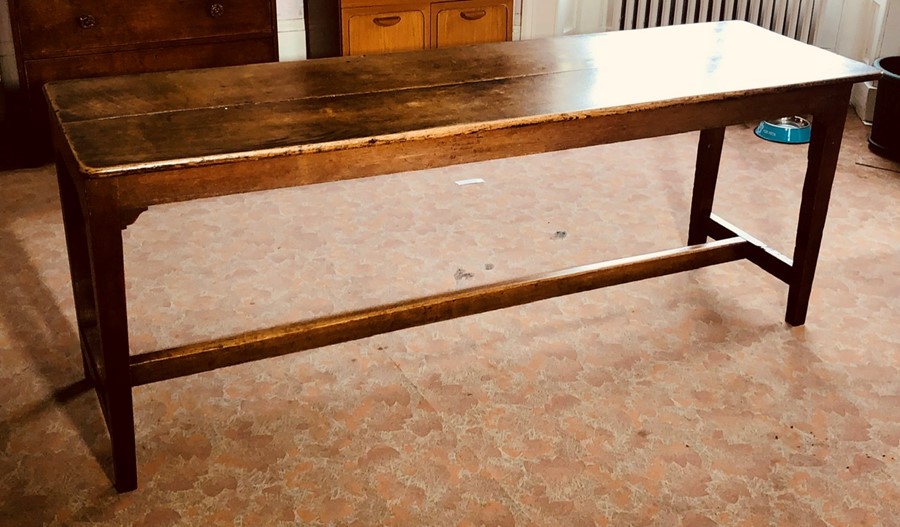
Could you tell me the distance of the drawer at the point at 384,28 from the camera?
4.30 metres

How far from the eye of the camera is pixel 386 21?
4363 millimetres

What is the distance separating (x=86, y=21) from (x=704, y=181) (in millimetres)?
2445

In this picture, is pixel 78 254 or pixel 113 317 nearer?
pixel 113 317

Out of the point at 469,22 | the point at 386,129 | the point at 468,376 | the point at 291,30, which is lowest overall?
the point at 468,376

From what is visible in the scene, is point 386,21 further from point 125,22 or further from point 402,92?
point 402,92

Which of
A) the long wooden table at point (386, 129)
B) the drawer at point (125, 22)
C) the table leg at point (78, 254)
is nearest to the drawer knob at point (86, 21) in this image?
the drawer at point (125, 22)

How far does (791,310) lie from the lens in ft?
10.1

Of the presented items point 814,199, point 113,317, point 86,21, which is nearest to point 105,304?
point 113,317

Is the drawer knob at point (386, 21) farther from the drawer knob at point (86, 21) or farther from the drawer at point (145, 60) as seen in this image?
the drawer knob at point (86, 21)

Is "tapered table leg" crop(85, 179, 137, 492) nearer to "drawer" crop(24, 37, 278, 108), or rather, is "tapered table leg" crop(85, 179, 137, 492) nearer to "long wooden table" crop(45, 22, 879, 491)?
"long wooden table" crop(45, 22, 879, 491)

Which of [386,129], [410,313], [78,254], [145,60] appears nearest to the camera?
[386,129]

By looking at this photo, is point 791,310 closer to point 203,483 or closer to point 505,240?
point 505,240

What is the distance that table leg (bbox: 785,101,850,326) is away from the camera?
2.80m

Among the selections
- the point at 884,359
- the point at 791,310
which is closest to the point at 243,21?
the point at 791,310
